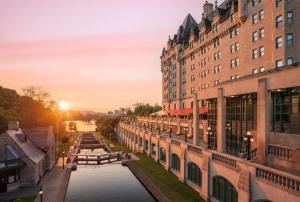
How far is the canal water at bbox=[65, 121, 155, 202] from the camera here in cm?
3288

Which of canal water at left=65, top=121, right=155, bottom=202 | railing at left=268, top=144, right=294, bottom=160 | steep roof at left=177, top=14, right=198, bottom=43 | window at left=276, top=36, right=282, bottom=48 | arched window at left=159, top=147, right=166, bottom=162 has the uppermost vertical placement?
steep roof at left=177, top=14, right=198, bottom=43

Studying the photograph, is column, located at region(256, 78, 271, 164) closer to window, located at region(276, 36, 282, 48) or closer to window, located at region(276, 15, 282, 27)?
window, located at region(276, 36, 282, 48)

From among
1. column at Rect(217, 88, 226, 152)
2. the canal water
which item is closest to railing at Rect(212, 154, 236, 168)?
column at Rect(217, 88, 226, 152)

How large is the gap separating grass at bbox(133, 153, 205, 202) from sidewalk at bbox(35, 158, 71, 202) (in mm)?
11249

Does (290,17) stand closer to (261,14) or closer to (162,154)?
(261,14)

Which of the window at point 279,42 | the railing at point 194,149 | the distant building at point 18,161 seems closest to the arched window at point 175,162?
the railing at point 194,149

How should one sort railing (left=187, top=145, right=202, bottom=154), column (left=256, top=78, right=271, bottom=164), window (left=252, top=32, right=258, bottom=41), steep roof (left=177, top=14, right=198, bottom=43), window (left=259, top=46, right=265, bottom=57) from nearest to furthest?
1. column (left=256, top=78, right=271, bottom=164)
2. railing (left=187, top=145, right=202, bottom=154)
3. window (left=259, top=46, right=265, bottom=57)
4. window (left=252, top=32, right=258, bottom=41)
5. steep roof (left=177, top=14, right=198, bottom=43)

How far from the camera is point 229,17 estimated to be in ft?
168

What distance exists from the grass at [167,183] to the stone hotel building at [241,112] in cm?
98

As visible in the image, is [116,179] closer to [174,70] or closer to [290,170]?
[290,170]

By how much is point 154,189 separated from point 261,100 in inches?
684

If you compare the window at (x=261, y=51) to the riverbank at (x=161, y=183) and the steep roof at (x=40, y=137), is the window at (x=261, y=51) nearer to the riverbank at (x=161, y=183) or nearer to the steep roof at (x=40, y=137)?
the riverbank at (x=161, y=183)

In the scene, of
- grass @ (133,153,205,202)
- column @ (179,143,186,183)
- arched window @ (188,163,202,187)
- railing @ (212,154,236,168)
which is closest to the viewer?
railing @ (212,154,236,168)

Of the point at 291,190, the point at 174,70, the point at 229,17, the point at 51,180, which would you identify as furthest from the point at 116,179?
the point at 174,70
